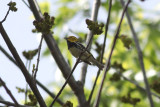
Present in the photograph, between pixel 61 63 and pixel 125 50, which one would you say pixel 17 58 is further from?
pixel 125 50

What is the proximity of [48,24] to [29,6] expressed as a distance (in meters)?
0.68

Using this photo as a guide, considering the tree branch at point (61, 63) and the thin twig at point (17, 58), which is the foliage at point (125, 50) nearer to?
the tree branch at point (61, 63)

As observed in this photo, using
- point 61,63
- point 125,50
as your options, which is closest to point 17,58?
point 61,63

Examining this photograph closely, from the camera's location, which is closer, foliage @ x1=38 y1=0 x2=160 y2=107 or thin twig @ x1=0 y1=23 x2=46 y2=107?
thin twig @ x1=0 y1=23 x2=46 y2=107

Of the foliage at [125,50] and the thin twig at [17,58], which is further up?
the foliage at [125,50]

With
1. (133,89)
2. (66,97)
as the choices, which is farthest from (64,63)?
(66,97)

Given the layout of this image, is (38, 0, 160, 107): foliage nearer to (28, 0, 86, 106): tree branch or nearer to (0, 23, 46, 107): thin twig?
(28, 0, 86, 106): tree branch

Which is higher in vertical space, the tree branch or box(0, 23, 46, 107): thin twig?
the tree branch

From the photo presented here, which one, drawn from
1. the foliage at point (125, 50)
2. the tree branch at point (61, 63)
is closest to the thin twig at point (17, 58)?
the tree branch at point (61, 63)

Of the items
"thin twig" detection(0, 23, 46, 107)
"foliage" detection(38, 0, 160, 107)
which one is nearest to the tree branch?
"thin twig" detection(0, 23, 46, 107)

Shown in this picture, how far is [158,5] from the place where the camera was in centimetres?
726

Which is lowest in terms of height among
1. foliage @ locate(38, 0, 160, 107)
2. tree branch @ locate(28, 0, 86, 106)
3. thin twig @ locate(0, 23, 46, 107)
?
thin twig @ locate(0, 23, 46, 107)

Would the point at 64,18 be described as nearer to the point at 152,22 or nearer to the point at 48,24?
the point at 152,22

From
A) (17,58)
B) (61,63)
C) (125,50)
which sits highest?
(125,50)
